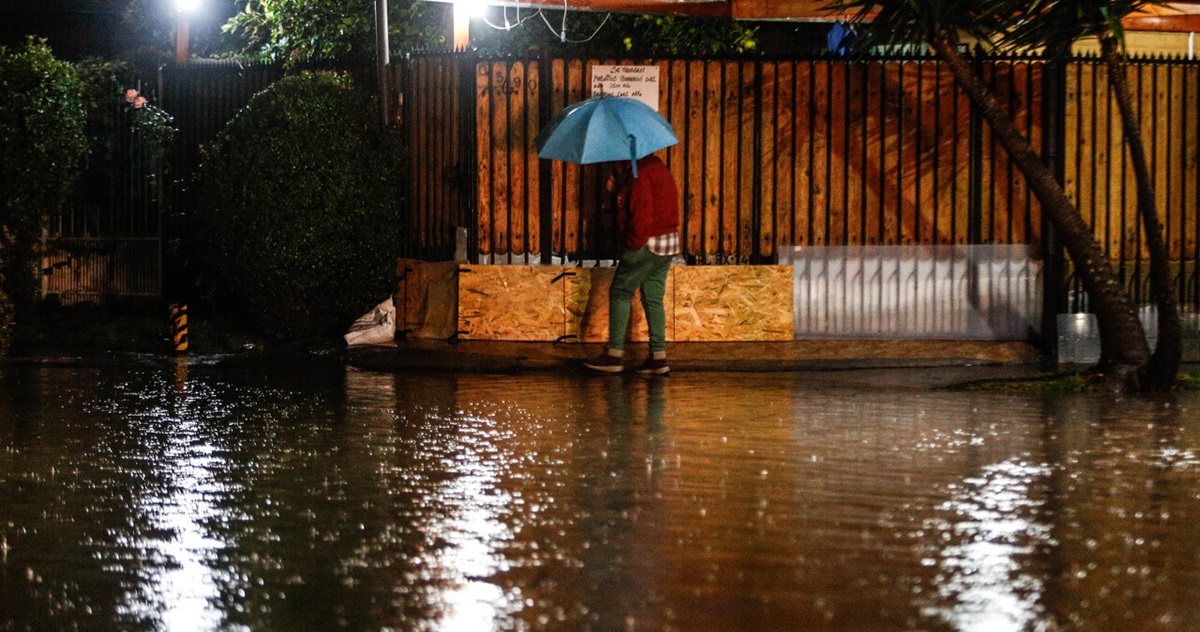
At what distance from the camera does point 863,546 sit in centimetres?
618

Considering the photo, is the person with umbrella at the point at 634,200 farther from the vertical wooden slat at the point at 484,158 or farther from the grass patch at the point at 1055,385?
the grass patch at the point at 1055,385

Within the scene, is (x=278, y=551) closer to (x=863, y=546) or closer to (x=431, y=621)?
(x=431, y=621)

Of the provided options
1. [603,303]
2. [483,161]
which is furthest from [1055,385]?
[483,161]

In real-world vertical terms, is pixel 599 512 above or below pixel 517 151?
below

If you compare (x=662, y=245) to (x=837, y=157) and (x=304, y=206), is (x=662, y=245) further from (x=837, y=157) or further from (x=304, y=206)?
(x=304, y=206)

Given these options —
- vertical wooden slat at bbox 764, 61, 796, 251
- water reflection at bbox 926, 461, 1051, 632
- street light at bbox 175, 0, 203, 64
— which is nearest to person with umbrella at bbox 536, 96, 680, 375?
vertical wooden slat at bbox 764, 61, 796, 251

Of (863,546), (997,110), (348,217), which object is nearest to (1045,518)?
(863,546)

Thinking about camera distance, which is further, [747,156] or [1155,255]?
[747,156]

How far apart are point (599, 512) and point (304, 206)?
8.84 metres

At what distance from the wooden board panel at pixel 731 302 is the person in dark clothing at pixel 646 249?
4.90 ft

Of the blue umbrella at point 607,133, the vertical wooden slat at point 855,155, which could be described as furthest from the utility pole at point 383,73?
the vertical wooden slat at point 855,155

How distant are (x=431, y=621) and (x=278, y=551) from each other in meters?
1.31

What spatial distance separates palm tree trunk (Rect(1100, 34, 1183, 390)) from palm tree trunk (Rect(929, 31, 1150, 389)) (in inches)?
7.6

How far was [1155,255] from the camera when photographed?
11781 millimetres
